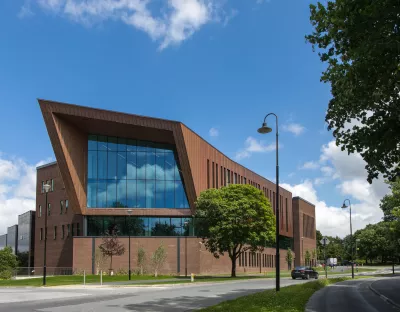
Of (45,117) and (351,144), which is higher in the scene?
(45,117)

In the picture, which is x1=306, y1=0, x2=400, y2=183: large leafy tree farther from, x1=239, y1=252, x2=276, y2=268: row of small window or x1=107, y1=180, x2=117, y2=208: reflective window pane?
x1=239, y1=252, x2=276, y2=268: row of small window

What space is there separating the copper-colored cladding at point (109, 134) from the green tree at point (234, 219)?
212 inches

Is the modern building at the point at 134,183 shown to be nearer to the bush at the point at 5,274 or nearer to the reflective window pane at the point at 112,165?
the reflective window pane at the point at 112,165

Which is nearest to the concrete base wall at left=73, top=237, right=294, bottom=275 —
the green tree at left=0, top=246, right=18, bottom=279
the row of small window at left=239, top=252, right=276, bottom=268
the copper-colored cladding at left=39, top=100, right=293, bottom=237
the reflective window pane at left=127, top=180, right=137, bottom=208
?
the copper-colored cladding at left=39, top=100, right=293, bottom=237

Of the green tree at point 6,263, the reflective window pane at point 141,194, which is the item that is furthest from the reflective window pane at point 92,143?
the green tree at point 6,263

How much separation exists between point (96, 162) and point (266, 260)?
37533 millimetres

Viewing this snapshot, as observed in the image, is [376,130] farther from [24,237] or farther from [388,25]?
[24,237]

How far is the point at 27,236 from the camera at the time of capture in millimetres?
76500

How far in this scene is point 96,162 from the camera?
56469mm

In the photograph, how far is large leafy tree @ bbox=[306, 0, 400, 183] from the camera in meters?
11.7

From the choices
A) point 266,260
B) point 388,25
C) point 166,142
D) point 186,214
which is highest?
point 166,142

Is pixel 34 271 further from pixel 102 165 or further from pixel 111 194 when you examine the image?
pixel 102 165

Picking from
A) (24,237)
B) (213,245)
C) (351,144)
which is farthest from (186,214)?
(351,144)

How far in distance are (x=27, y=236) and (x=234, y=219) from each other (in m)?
43.8
